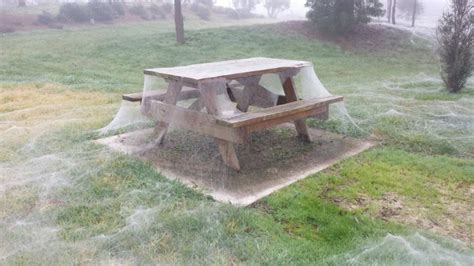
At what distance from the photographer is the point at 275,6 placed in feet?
146

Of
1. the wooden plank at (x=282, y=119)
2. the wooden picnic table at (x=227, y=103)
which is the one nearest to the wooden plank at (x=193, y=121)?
the wooden picnic table at (x=227, y=103)

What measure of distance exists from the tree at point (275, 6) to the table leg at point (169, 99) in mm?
41383

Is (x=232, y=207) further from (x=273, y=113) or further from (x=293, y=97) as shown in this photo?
(x=293, y=97)

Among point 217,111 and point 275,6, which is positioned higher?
point 275,6

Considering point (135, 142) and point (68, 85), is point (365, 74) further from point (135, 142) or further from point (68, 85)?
point (135, 142)

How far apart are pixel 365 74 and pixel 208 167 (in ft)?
26.6

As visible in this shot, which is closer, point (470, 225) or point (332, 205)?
point (470, 225)

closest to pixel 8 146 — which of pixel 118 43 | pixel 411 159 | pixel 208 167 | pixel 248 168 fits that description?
pixel 208 167

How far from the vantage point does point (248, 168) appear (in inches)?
153

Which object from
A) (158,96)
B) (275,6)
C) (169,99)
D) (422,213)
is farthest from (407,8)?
(422,213)

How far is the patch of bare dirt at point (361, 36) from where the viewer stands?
15.5 m

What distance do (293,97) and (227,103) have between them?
1005 mm

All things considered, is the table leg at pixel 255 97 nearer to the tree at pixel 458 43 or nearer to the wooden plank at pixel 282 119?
the wooden plank at pixel 282 119

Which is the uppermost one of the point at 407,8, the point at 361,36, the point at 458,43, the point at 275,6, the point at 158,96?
the point at 275,6
